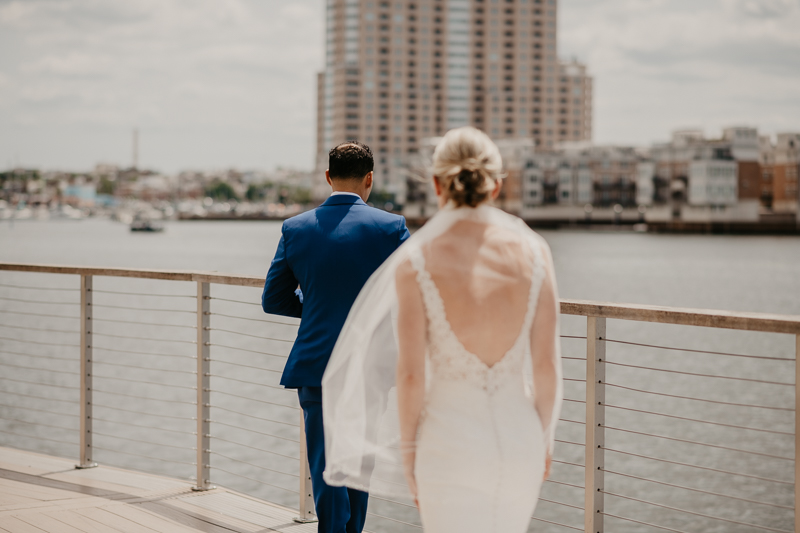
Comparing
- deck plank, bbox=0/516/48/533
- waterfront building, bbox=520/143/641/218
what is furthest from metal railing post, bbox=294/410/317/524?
waterfront building, bbox=520/143/641/218

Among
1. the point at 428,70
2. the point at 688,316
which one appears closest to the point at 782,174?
the point at 428,70

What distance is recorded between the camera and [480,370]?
208cm

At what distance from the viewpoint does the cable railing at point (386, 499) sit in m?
3.49

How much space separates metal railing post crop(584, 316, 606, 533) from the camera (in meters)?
3.16

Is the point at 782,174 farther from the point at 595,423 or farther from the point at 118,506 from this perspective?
the point at 118,506

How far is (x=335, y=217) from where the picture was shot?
2.84 m

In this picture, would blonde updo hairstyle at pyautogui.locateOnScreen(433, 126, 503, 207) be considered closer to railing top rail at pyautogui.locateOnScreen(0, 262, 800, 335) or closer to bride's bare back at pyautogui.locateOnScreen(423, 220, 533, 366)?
bride's bare back at pyautogui.locateOnScreen(423, 220, 533, 366)

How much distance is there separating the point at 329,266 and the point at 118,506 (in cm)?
219

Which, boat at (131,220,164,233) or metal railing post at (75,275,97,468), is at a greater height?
boat at (131,220,164,233)

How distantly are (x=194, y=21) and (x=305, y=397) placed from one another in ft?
344

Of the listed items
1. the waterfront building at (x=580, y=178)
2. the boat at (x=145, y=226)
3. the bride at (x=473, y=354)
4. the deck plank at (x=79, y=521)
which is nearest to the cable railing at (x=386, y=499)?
the deck plank at (x=79, y=521)

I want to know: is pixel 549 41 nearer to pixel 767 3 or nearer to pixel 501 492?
pixel 767 3

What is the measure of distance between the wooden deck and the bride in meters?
1.98

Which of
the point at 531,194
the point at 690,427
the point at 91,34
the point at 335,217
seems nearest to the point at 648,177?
the point at 531,194
